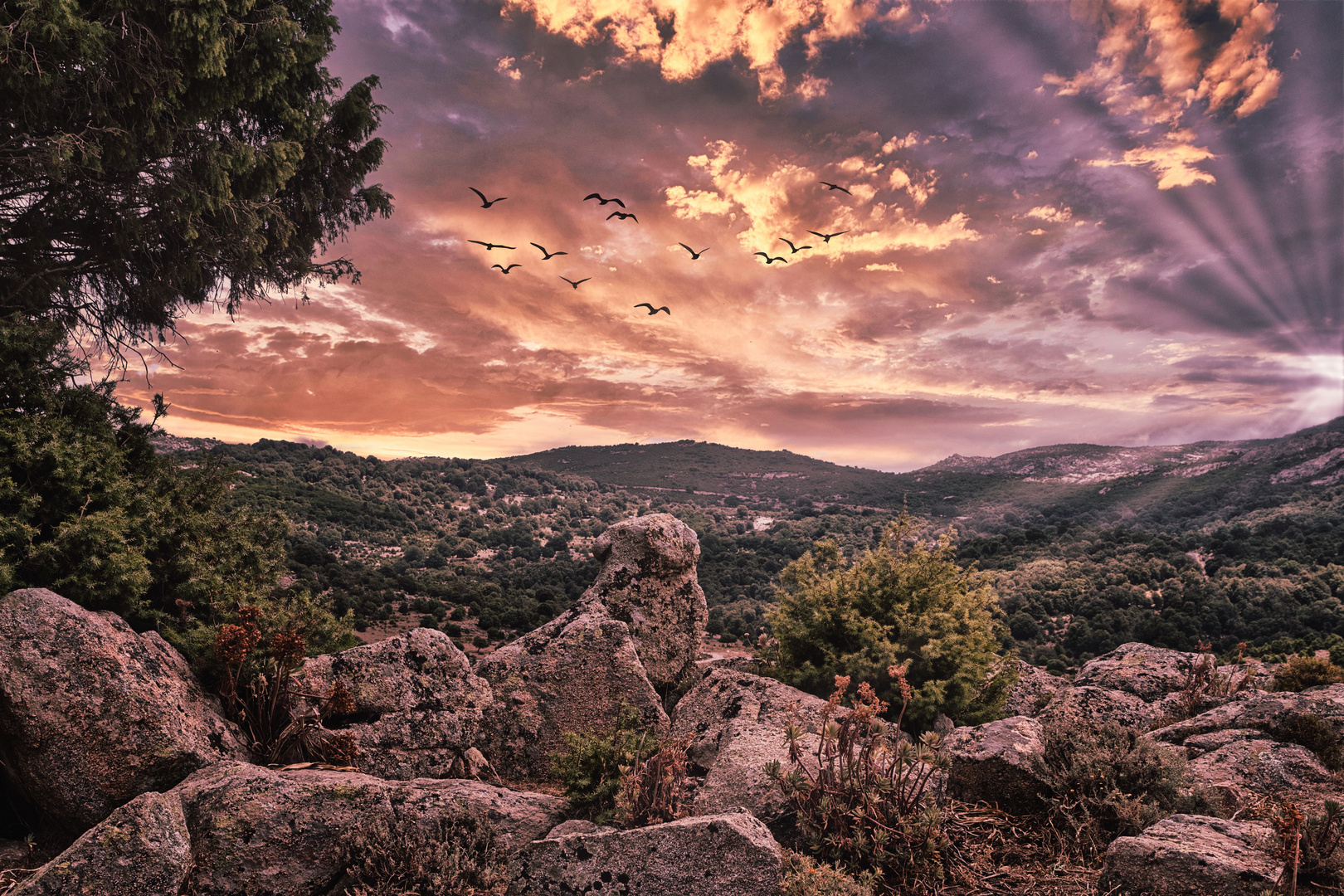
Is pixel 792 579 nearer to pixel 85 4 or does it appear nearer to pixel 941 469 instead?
pixel 85 4

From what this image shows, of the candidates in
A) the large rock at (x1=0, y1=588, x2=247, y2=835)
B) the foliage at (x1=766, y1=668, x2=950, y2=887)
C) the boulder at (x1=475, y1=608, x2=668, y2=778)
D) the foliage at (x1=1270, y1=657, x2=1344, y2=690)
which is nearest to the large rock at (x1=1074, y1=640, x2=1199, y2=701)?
the foliage at (x1=1270, y1=657, x2=1344, y2=690)

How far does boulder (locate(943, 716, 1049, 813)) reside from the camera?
5676 millimetres

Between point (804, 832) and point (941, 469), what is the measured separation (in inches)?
3627

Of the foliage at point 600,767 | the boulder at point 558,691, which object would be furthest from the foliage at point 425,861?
the boulder at point 558,691

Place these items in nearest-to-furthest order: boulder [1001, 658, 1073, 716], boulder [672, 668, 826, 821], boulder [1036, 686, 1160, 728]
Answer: boulder [672, 668, 826, 821], boulder [1036, 686, 1160, 728], boulder [1001, 658, 1073, 716]

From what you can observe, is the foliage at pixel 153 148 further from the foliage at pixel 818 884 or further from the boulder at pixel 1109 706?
the boulder at pixel 1109 706

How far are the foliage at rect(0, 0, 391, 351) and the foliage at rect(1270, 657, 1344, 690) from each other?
17.7 metres

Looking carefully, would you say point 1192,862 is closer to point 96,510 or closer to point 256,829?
point 256,829

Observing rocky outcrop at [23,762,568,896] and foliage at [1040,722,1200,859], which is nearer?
rocky outcrop at [23,762,568,896]

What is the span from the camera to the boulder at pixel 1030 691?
35.7ft

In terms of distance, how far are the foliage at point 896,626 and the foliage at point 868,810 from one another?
415 cm

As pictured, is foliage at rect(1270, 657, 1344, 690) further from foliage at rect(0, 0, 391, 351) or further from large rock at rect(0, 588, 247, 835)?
foliage at rect(0, 0, 391, 351)

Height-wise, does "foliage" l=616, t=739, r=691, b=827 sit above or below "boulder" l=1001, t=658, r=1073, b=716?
above

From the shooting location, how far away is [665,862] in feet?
13.8
